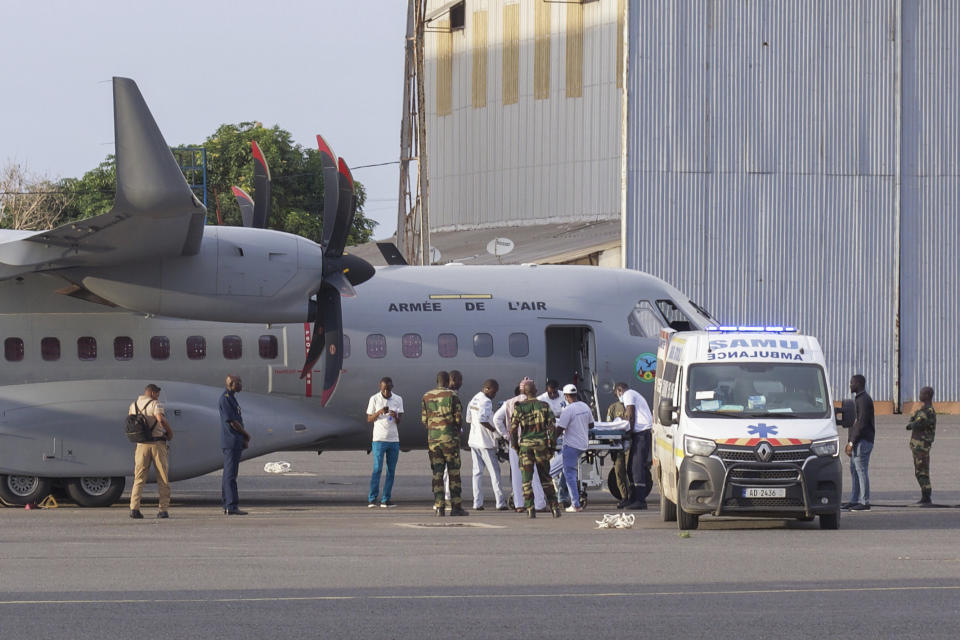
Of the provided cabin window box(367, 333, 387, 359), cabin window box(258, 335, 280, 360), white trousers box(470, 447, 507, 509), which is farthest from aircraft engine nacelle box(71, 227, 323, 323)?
white trousers box(470, 447, 507, 509)

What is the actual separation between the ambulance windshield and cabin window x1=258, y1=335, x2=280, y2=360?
6963 mm

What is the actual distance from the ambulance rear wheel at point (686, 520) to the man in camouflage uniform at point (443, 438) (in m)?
3.46

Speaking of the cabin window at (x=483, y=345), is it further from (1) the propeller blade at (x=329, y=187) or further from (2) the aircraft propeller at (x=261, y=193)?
(2) the aircraft propeller at (x=261, y=193)

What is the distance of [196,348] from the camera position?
69.1 ft

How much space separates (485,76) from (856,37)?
66.2 feet

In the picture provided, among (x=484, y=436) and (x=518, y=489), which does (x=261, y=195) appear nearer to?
(x=484, y=436)

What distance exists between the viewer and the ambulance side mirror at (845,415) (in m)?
17.6

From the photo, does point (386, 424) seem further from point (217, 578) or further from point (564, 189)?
point (564, 189)

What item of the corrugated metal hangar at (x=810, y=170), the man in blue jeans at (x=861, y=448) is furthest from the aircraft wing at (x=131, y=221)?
the corrugated metal hangar at (x=810, y=170)

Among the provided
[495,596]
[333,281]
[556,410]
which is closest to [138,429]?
[333,281]

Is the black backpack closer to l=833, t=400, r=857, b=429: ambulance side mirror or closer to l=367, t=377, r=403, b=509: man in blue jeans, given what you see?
l=367, t=377, r=403, b=509: man in blue jeans

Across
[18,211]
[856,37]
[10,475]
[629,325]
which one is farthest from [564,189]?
[10,475]

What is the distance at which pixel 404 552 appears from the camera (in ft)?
48.4

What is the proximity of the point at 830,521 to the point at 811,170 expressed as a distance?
1067 inches
